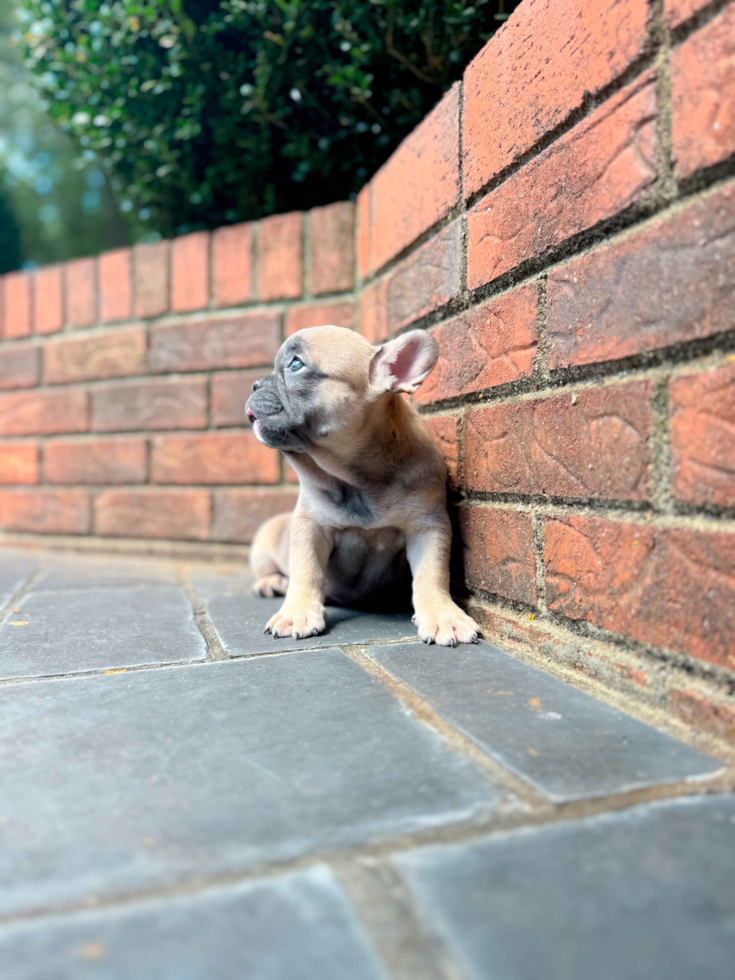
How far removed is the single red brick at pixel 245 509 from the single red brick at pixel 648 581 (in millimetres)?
1596

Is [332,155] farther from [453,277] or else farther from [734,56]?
[734,56]

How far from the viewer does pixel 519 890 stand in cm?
71

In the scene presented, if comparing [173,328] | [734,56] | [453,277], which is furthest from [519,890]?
[173,328]

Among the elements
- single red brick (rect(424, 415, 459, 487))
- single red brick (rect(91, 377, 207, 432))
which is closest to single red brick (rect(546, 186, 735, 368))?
single red brick (rect(424, 415, 459, 487))

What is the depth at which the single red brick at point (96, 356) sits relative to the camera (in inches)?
125

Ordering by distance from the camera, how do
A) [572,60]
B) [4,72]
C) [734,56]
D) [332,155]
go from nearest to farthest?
[734,56], [572,60], [332,155], [4,72]

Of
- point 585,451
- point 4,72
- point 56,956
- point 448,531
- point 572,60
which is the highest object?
point 4,72

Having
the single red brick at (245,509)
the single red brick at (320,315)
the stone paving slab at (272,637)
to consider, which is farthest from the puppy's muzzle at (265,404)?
the single red brick at (245,509)

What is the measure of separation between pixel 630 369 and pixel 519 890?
86 cm

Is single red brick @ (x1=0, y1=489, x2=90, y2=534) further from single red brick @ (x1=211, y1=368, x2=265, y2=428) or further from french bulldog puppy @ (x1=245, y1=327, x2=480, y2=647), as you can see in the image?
french bulldog puppy @ (x1=245, y1=327, x2=480, y2=647)

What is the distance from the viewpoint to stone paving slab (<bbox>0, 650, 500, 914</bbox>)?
2.54ft

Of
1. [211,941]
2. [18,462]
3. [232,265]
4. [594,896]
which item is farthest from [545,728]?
[18,462]

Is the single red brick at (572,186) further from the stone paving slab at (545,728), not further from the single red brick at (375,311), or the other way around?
the stone paving slab at (545,728)

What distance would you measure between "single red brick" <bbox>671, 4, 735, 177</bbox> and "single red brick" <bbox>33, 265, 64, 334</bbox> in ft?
9.95
